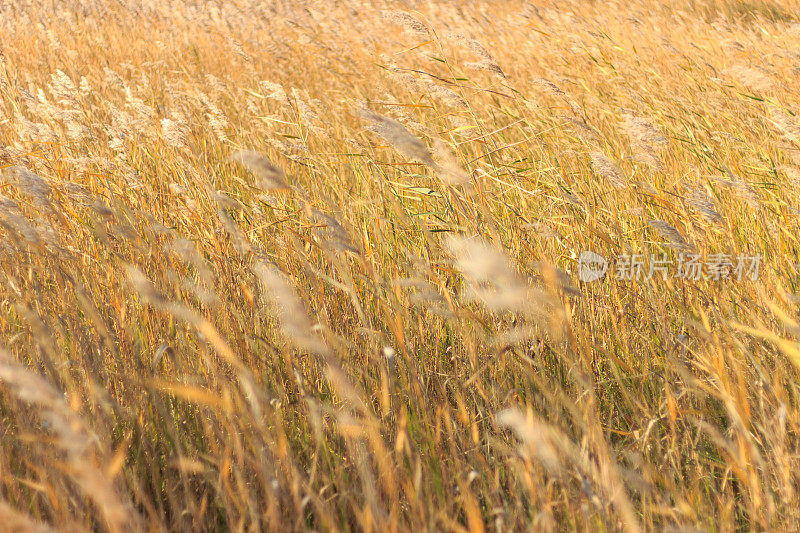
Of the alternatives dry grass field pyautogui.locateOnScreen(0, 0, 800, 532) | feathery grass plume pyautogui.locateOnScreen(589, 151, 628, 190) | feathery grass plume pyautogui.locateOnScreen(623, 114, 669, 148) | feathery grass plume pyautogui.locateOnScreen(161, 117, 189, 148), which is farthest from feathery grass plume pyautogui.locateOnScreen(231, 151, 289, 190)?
feathery grass plume pyautogui.locateOnScreen(623, 114, 669, 148)

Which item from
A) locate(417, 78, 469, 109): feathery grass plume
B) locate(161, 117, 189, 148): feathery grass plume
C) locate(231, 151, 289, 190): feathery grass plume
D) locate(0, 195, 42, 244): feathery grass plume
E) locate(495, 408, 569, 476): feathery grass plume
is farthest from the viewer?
locate(161, 117, 189, 148): feathery grass plume

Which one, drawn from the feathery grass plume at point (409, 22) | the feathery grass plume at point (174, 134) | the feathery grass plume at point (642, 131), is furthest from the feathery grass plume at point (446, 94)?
the feathery grass plume at point (174, 134)

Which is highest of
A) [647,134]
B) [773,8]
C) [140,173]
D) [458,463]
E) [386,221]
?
[647,134]

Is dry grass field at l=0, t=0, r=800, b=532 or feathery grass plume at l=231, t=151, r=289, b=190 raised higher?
feathery grass plume at l=231, t=151, r=289, b=190

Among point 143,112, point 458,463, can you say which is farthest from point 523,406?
point 143,112

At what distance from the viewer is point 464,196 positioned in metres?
1.97

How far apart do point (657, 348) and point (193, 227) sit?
1360 millimetres

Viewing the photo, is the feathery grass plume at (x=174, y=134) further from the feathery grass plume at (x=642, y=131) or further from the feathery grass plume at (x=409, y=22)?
the feathery grass plume at (x=642, y=131)

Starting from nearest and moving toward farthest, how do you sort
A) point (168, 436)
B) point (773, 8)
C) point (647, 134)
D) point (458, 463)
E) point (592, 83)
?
point (458, 463) < point (168, 436) < point (647, 134) < point (592, 83) < point (773, 8)

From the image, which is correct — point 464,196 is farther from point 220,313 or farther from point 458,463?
point 458,463
